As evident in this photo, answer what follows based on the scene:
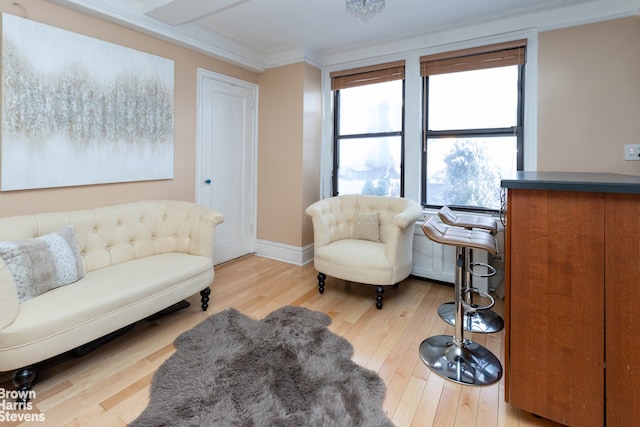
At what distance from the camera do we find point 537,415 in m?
1.47

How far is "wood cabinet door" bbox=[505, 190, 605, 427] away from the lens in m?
1.29

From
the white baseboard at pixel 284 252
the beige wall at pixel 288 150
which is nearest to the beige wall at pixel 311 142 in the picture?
the beige wall at pixel 288 150

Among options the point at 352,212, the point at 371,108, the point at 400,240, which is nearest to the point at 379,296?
the point at 400,240

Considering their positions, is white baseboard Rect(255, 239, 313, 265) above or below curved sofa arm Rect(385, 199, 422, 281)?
below

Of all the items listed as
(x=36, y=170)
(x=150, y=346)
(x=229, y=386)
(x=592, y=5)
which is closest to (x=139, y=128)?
(x=36, y=170)

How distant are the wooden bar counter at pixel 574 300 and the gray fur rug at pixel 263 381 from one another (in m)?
0.74

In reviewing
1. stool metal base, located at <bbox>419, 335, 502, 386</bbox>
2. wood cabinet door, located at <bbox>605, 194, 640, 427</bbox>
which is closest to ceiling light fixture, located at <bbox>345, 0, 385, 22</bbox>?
wood cabinet door, located at <bbox>605, 194, 640, 427</bbox>

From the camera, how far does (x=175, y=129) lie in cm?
321

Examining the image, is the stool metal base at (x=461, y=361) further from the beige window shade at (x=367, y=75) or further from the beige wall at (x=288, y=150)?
the beige window shade at (x=367, y=75)

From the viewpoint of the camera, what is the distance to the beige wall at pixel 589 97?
8.04 ft

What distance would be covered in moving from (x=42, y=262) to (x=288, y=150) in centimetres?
267

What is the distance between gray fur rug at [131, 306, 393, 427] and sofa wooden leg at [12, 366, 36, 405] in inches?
23.5

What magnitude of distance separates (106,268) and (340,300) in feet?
6.28

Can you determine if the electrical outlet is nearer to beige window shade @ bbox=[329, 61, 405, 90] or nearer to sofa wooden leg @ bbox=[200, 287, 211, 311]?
beige window shade @ bbox=[329, 61, 405, 90]
